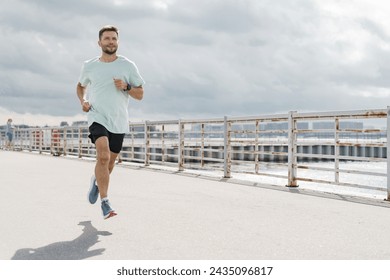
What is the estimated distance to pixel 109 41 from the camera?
4.56 metres

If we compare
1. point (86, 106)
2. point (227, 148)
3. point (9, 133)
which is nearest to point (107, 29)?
point (86, 106)

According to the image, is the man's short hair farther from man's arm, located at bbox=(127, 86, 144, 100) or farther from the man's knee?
the man's knee

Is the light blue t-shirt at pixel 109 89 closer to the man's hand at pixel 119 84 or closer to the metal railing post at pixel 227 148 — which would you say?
the man's hand at pixel 119 84

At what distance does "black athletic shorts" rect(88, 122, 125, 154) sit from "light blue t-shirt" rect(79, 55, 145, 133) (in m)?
0.04

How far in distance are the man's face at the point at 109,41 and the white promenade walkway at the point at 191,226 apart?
1627mm

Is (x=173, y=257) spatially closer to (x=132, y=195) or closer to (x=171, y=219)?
(x=171, y=219)

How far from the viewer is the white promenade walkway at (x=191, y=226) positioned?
3518 millimetres

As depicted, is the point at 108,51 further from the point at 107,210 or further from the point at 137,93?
the point at 107,210

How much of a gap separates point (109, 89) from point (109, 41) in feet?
1.46

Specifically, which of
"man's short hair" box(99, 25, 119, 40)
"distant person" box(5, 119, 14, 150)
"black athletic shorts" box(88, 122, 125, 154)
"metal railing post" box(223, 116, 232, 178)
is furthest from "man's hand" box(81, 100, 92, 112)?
"distant person" box(5, 119, 14, 150)

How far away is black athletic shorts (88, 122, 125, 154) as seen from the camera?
454 centimetres

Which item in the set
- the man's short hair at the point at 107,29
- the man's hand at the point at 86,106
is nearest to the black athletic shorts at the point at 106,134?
the man's hand at the point at 86,106
